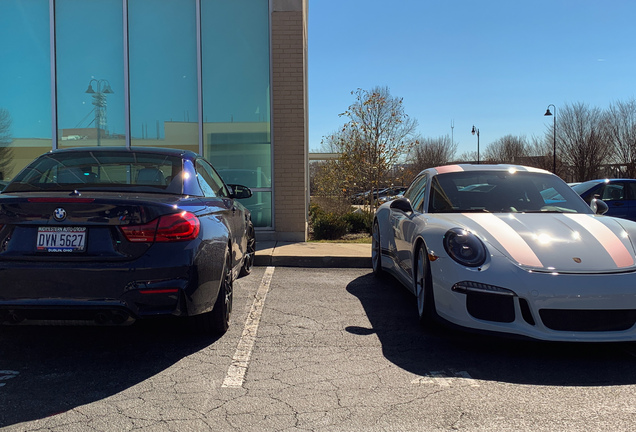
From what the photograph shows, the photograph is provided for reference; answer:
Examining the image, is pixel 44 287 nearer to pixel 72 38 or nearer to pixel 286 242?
pixel 286 242

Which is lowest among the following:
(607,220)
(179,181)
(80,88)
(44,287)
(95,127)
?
(44,287)

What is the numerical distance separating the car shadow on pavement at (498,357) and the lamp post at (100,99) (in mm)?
7181

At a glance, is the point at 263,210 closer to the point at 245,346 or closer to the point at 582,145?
the point at 245,346

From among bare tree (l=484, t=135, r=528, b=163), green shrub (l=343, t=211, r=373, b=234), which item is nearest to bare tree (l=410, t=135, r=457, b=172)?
bare tree (l=484, t=135, r=528, b=163)

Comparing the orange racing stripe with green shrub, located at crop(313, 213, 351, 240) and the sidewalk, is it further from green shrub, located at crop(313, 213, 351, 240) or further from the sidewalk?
green shrub, located at crop(313, 213, 351, 240)

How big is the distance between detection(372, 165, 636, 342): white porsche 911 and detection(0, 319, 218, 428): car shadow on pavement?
1820 mm

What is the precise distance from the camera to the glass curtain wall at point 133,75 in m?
9.80

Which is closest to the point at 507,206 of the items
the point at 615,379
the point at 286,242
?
the point at 615,379

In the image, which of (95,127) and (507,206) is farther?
(95,127)

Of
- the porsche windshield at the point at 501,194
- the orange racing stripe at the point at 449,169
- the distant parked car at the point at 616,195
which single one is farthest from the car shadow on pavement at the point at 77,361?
the distant parked car at the point at 616,195

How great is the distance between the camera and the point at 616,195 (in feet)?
37.6

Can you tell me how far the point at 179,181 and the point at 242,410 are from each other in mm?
1879

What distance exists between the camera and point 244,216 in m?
5.85

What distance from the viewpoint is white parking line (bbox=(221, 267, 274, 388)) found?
11.0ft
